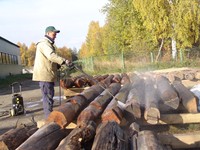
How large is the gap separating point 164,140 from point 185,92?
1.81 meters

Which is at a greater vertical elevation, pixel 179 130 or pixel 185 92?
pixel 185 92

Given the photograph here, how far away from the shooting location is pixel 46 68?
691cm

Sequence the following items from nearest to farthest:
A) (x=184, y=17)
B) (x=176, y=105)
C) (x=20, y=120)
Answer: (x=176, y=105) < (x=20, y=120) < (x=184, y=17)

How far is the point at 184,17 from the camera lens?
81.8 feet

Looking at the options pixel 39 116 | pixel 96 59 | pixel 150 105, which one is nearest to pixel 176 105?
pixel 150 105

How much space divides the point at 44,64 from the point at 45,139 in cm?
311

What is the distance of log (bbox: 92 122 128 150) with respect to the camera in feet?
11.4

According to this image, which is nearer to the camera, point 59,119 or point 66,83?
point 59,119

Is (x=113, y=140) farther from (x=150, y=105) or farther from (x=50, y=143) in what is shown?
(x=150, y=105)

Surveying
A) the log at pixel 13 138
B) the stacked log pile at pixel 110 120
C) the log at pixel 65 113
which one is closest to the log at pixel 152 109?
the stacked log pile at pixel 110 120

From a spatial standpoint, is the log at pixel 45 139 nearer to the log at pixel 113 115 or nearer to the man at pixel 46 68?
the log at pixel 113 115

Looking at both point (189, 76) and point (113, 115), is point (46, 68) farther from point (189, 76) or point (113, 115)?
point (189, 76)

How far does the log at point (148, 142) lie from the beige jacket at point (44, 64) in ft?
10.6

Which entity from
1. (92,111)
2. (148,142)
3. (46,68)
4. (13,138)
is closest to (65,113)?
(92,111)
